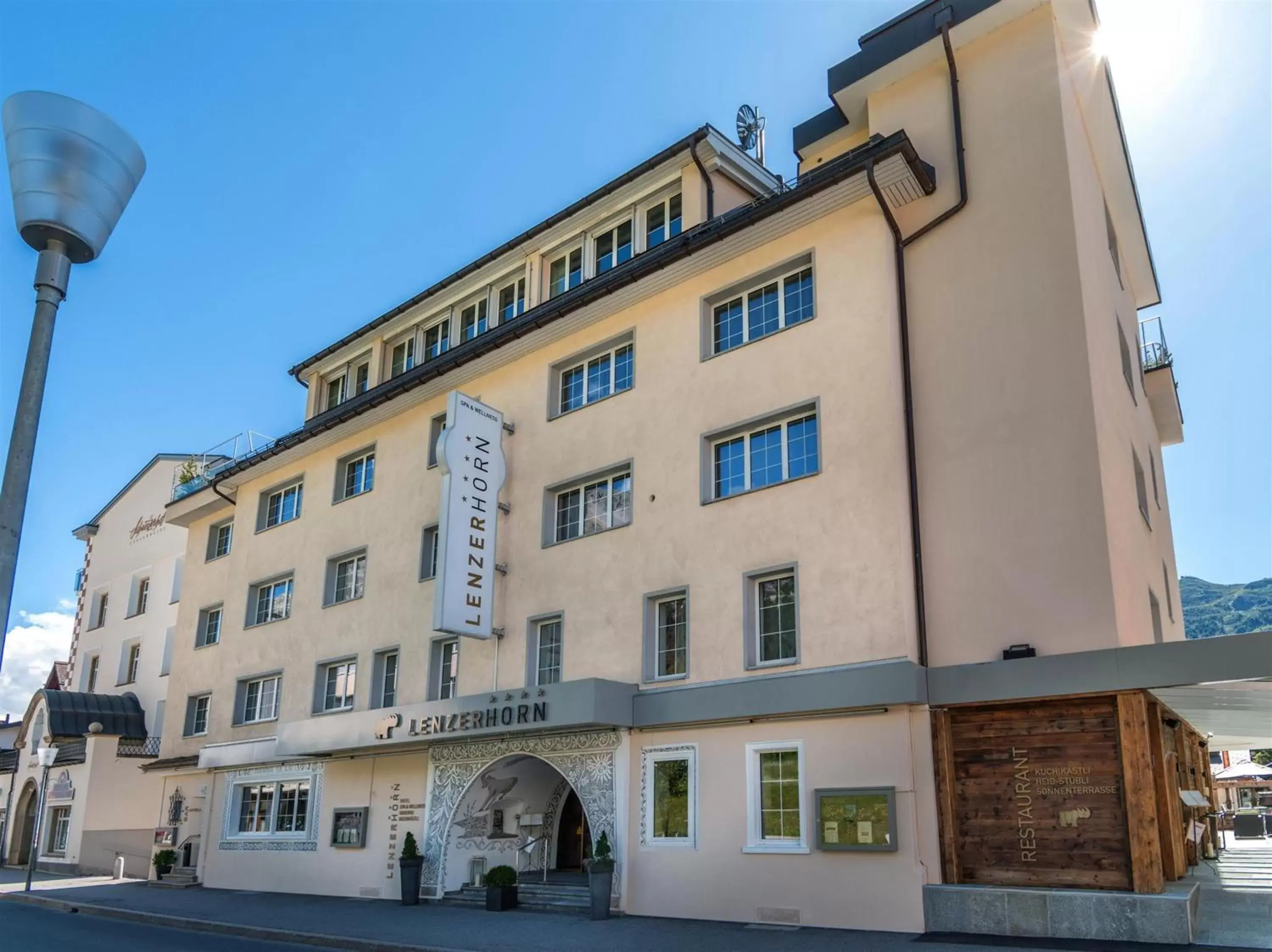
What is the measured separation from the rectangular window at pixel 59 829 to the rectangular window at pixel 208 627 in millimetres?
9317

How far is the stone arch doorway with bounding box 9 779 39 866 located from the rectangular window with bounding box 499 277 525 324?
89.1 feet

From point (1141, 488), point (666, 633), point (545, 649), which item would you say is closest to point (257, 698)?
point (545, 649)

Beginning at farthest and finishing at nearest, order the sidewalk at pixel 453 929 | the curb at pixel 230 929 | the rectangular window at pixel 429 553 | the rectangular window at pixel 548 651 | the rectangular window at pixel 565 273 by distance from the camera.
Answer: the rectangular window at pixel 565 273
the rectangular window at pixel 429 553
the rectangular window at pixel 548 651
the curb at pixel 230 929
the sidewalk at pixel 453 929

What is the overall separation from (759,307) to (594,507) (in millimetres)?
4911

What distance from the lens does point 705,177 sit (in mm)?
20219

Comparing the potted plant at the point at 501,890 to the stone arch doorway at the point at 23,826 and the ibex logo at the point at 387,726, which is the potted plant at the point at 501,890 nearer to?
the ibex logo at the point at 387,726

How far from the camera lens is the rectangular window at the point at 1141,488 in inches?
690

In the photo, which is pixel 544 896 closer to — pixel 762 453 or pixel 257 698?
pixel 762 453

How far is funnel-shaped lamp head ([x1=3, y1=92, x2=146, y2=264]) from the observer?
4980 millimetres

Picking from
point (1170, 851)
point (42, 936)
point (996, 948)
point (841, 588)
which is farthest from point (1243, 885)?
point (42, 936)

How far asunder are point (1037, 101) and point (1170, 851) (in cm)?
1129

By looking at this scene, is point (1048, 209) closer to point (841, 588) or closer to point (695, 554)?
point (841, 588)

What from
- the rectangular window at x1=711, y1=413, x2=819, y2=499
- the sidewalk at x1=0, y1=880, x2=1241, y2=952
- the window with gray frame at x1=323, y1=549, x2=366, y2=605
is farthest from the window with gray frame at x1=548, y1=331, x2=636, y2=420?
the sidewalk at x1=0, y1=880, x2=1241, y2=952

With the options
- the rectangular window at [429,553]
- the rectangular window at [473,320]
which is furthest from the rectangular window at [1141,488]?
the rectangular window at [473,320]
